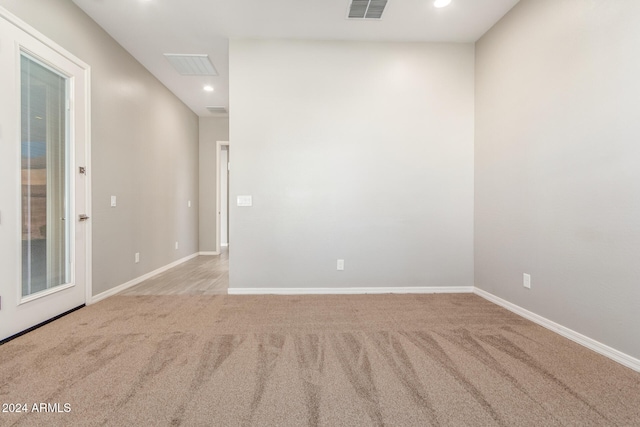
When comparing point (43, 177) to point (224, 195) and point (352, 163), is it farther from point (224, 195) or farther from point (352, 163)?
point (224, 195)

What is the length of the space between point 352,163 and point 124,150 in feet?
9.33

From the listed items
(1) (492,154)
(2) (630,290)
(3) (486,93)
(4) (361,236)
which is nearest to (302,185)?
(4) (361,236)

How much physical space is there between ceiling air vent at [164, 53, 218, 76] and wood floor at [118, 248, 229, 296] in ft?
9.78

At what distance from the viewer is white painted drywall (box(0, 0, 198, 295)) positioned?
2.80 meters

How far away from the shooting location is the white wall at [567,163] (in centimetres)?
186

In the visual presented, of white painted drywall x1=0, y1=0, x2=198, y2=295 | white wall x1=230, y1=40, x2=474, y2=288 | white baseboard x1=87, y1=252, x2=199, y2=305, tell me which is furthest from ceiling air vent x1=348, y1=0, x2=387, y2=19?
white baseboard x1=87, y1=252, x2=199, y2=305

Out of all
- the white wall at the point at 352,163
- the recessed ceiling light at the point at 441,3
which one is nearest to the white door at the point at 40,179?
the white wall at the point at 352,163

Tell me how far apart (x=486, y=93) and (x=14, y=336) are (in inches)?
192

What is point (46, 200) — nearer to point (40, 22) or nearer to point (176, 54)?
point (40, 22)

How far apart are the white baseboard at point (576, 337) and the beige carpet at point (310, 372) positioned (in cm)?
7

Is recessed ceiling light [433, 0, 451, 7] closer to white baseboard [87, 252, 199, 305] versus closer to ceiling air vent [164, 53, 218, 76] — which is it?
ceiling air vent [164, 53, 218, 76]

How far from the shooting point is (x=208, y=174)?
6164 mm

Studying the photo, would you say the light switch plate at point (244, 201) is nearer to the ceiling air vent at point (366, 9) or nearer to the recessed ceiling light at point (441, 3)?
the ceiling air vent at point (366, 9)

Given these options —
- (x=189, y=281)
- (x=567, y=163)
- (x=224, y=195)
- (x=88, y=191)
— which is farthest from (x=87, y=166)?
(x=224, y=195)
